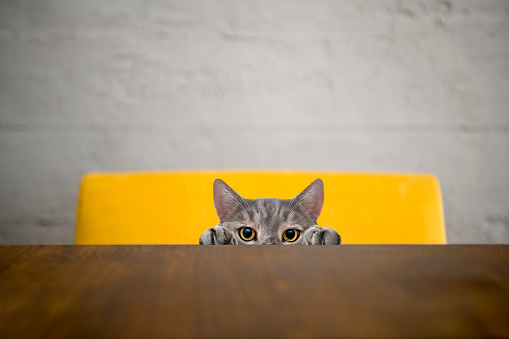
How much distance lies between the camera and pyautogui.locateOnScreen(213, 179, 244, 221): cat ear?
90 cm

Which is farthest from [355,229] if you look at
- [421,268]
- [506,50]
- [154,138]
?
[506,50]

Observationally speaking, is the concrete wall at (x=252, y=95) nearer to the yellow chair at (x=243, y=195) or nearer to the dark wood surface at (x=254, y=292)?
the yellow chair at (x=243, y=195)

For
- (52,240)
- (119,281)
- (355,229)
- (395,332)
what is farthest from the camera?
(52,240)

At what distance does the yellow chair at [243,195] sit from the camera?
1.01 metres

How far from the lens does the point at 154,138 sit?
1.76 m

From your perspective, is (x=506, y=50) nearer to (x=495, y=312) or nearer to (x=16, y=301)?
(x=495, y=312)

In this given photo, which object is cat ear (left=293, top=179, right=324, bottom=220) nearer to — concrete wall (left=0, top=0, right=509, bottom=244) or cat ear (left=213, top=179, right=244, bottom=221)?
cat ear (left=213, top=179, right=244, bottom=221)

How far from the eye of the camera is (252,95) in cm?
177

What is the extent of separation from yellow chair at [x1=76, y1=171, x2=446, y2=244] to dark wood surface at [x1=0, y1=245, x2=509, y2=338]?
1.69ft

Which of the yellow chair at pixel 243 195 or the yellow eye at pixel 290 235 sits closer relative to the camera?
the yellow eye at pixel 290 235

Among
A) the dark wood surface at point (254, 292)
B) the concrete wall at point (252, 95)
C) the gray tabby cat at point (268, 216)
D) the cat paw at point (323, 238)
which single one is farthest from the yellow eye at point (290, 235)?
the concrete wall at point (252, 95)

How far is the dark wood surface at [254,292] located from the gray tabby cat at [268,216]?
0.36m

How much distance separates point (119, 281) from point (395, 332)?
0.77 feet

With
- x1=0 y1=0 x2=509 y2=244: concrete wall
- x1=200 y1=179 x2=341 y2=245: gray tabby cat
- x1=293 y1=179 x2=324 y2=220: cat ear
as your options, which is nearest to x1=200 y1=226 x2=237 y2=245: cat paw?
x1=200 y1=179 x2=341 y2=245: gray tabby cat
